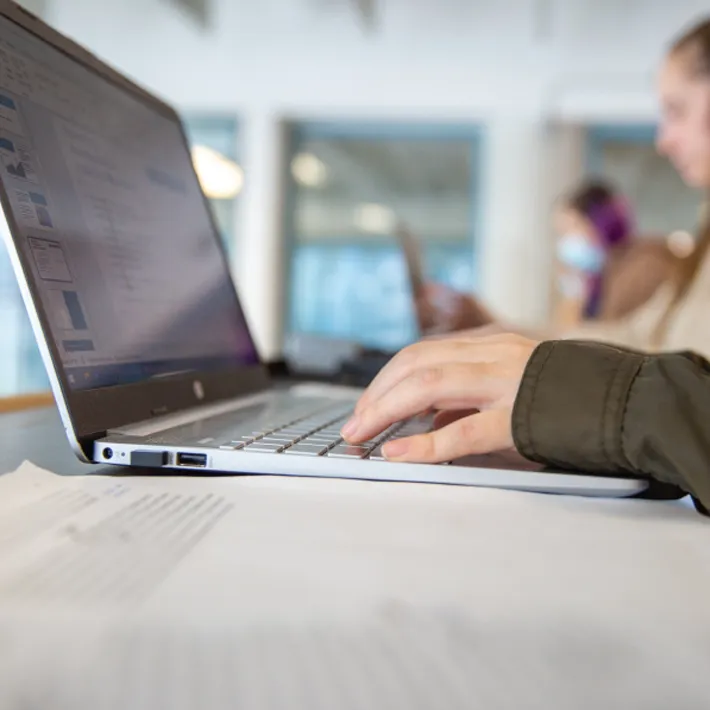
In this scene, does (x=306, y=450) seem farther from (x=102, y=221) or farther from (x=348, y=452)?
(x=102, y=221)

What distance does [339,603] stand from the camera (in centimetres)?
24

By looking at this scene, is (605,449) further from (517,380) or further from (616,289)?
(616,289)

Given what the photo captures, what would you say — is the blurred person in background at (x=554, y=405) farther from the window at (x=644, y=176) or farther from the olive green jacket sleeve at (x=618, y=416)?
the window at (x=644, y=176)

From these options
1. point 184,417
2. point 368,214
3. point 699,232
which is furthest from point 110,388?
point 368,214

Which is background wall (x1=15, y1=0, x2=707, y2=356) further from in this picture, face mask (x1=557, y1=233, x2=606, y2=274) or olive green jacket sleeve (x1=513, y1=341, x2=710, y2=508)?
olive green jacket sleeve (x1=513, y1=341, x2=710, y2=508)

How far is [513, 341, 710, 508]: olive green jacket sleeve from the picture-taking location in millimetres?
388

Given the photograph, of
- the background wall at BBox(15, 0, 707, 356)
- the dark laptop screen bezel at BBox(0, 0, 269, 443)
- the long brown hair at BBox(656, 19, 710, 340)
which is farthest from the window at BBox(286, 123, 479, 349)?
the dark laptop screen bezel at BBox(0, 0, 269, 443)

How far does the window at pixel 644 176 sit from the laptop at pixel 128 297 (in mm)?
3485

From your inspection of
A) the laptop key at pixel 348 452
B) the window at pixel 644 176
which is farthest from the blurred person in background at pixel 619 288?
the window at pixel 644 176

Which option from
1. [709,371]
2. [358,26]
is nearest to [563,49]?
[358,26]

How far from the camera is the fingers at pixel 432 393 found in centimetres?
45

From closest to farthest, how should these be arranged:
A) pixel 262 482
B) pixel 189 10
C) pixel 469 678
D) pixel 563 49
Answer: pixel 469 678, pixel 262 482, pixel 189 10, pixel 563 49

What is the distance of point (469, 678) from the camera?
7.5 inches

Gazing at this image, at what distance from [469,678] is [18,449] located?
0.37 metres
